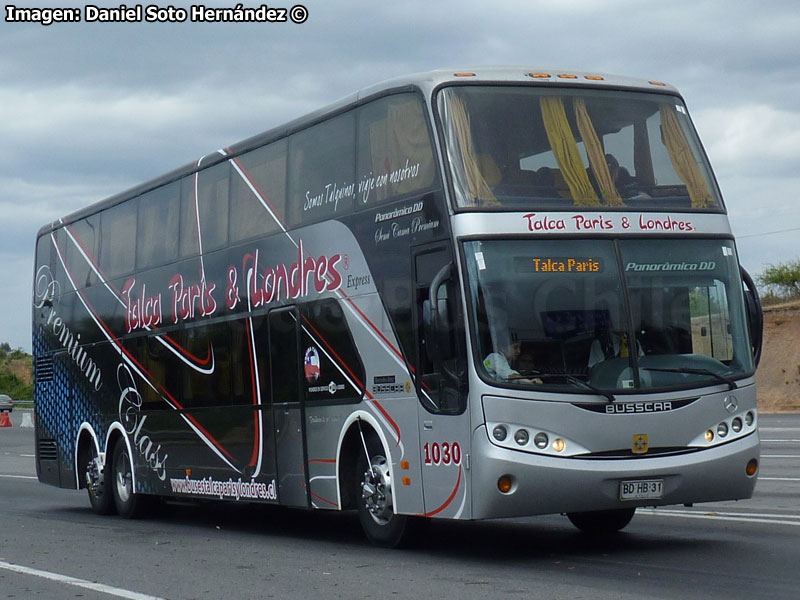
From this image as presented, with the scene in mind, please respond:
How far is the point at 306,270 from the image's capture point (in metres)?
13.4

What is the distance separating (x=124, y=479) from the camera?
18.2 meters

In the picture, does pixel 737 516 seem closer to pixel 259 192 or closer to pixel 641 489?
pixel 641 489

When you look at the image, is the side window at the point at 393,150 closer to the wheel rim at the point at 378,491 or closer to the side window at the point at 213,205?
the wheel rim at the point at 378,491

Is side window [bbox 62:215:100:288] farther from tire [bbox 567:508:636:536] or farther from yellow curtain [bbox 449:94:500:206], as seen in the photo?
yellow curtain [bbox 449:94:500:206]

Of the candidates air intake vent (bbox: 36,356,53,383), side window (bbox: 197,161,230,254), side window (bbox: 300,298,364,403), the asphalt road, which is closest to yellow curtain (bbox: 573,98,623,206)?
side window (bbox: 300,298,364,403)

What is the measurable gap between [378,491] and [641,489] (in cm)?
262

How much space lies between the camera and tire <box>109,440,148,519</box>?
18000 millimetres

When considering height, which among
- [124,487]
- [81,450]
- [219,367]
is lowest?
[124,487]

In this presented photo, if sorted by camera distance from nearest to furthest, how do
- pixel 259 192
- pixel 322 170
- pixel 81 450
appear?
pixel 322 170
pixel 259 192
pixel 81 450

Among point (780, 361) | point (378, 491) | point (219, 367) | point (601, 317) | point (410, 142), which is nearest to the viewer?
point (601, 317)

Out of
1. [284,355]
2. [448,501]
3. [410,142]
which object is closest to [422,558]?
[448,501]

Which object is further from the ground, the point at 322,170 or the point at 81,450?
the point at 322,170

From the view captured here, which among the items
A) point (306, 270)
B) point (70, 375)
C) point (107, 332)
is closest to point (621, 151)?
point (306, 270)

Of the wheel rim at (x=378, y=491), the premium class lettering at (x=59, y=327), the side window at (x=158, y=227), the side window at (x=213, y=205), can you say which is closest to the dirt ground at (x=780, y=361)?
the premium class lettering at (x=59, y=327)
